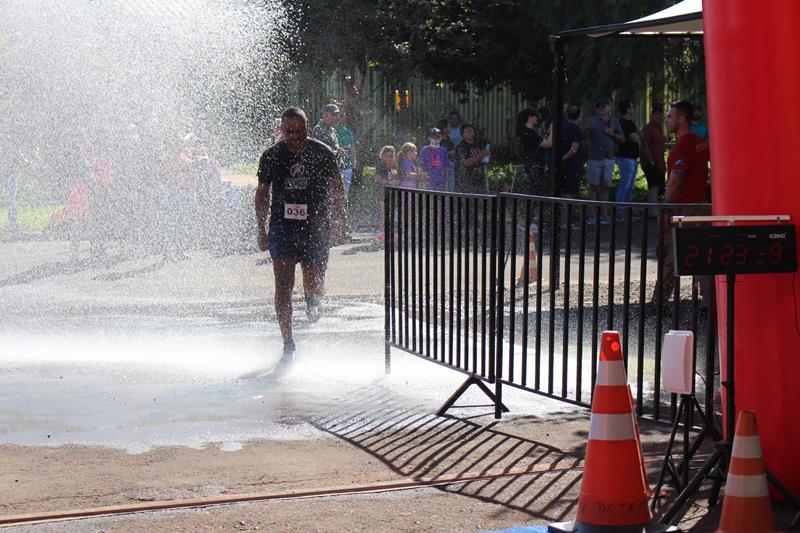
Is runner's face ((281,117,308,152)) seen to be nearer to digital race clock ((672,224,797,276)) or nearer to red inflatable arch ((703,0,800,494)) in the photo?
red inflatable arch ((703,0,800,494))

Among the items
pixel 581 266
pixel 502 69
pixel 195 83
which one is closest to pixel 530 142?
pixel 195 83

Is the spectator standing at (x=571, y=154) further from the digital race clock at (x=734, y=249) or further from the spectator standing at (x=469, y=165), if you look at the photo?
the digital race clock at (x=734, y=249)

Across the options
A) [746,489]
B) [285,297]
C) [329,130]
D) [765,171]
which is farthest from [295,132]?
[329,130]

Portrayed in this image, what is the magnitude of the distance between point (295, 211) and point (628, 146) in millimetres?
12408

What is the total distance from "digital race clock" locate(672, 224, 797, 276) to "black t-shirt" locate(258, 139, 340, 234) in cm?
507

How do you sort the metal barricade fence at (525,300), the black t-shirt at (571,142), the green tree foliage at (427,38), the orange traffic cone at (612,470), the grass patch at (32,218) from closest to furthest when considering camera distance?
1. the orange traffic cone at (612,470)
2. the metal barricade fence at (525,300)
3. the black t-shirt at (571,142)
4. the grass patch at (32,218)
5. the green tree foliage at (427,38)

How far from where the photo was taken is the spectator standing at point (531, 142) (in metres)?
21.8

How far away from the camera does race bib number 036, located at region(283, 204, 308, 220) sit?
1000cm

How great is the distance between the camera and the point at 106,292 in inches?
549

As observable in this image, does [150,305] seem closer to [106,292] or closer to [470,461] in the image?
[106,292]

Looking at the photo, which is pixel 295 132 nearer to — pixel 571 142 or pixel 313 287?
pixel 313 287

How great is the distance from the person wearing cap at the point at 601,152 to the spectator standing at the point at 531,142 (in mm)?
1073

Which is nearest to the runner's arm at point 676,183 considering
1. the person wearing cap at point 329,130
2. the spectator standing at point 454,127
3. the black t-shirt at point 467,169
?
the person wearing cap at point 329,130

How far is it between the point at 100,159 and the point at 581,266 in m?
12.6
